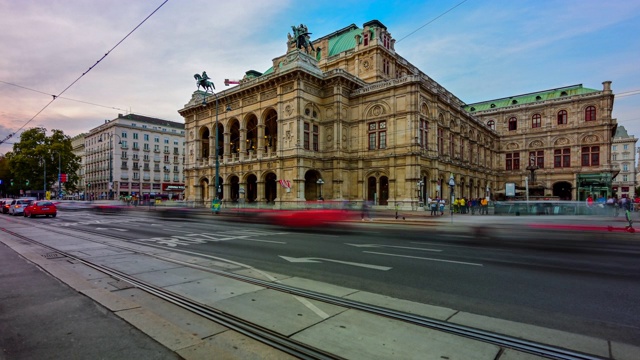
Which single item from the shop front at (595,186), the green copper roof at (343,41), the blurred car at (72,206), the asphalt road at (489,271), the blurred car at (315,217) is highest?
the green copper roof at (343,41)

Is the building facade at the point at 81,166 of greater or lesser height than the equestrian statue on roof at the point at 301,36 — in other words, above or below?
below

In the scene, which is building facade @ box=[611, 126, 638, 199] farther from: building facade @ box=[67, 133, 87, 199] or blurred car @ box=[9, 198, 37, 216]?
building facade @ box=[67, 133, 87, 199]

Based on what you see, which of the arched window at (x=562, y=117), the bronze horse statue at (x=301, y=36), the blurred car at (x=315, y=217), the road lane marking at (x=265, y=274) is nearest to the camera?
the road lane marking at (x=265, y=274)

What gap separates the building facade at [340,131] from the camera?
38.2m

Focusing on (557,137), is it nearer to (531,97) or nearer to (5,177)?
(531,97)

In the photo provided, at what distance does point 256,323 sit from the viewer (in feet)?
14.1

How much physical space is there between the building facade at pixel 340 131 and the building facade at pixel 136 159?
4237cm

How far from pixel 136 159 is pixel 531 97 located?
95910 mm

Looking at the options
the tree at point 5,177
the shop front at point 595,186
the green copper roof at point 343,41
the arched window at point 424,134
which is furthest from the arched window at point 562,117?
the tree at point 5,177

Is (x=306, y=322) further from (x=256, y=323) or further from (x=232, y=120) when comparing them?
(x=232, y=120)

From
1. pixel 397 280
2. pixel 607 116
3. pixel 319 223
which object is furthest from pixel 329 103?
pixel 607 116

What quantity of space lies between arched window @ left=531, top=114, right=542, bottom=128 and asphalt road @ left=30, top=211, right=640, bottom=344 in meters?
63.4

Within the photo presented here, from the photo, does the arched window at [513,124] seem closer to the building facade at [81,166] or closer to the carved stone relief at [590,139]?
the carved stone relief at [590,139]

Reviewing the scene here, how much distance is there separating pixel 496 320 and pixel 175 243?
34.9 ft
